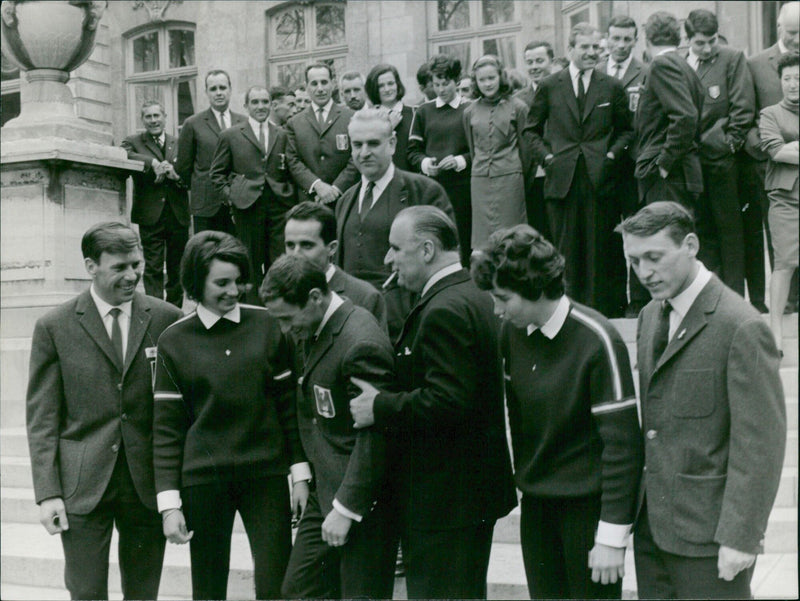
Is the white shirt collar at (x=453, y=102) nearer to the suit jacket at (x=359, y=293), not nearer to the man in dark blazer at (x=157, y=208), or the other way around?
the man in dark blazer at (x=157, y=208)

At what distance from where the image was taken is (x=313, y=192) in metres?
7.61

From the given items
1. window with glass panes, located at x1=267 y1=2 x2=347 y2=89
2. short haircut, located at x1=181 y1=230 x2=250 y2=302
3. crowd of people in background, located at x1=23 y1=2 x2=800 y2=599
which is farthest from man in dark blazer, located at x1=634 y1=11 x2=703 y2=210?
window with glass panes, located at x1=267 y1=2 x2=347 y2=89

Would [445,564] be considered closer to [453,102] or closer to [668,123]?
[668,123]

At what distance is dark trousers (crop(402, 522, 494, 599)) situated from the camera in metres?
3.54

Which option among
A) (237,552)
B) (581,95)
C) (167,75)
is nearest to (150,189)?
(167,75)

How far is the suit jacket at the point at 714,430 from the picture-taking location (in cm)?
301

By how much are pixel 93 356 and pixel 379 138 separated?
1.80 metres

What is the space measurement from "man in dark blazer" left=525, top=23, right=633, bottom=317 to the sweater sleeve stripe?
3327 mm

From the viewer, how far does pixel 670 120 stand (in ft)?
20.8

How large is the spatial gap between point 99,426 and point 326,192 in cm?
353

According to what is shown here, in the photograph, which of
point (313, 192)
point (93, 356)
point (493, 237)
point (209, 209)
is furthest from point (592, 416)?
point (209, 209)

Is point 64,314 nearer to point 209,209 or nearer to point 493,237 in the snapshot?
point 493,237

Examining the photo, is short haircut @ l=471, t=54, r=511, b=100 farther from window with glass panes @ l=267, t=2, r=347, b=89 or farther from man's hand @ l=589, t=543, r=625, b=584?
man's hand @ l=589, t=543, r=625, b=584

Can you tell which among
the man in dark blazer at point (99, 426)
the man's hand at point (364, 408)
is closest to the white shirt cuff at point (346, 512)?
the man's hand at point (364, 408)
